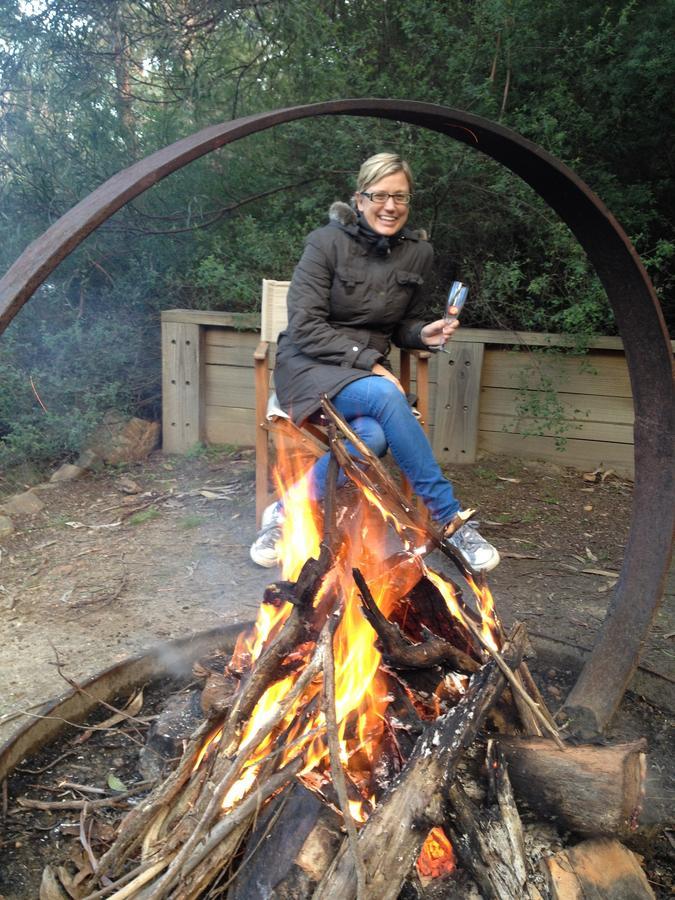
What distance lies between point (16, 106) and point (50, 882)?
17.7 feet

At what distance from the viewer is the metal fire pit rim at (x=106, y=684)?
7.18 ft

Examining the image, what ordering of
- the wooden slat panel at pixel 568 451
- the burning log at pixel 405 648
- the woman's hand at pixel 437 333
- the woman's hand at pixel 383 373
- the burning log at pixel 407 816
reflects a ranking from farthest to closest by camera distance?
the wooden slat panel at pixel 568 451, the woman's hand at pixel 383 373, the woman's hand at pixel 437 333, the burning log at pixel 405 648, the burning log at pixel 407 816

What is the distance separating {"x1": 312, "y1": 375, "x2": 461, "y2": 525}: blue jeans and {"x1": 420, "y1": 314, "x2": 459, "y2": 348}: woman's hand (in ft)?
0.92

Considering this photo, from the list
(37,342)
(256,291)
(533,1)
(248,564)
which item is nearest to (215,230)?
(256,291)

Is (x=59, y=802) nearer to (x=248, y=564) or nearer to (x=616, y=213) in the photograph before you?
(x=248, y=564)

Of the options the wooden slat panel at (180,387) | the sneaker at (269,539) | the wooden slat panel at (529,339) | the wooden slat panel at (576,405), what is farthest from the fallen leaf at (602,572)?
the wooden slat panel at (180,387)

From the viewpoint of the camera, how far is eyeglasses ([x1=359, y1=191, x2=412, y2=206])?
135 inches

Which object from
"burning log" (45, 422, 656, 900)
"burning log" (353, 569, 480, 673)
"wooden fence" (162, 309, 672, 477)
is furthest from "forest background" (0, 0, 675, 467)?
"burning log" (353, 569, 480, 673)

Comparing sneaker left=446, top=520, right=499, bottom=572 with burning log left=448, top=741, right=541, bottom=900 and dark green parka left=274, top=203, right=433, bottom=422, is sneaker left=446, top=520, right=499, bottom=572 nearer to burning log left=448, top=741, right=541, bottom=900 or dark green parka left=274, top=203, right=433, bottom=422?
dark green parka left=274, top=203, right=433, bottom=422

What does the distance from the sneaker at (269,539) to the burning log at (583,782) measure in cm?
200

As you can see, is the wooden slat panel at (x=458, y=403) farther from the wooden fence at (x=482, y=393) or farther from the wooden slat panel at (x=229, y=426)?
the wooden slat panel at (x=229, y=426)

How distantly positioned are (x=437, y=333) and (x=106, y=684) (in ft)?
6.61

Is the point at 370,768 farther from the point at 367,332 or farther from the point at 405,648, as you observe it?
the point at 367,332

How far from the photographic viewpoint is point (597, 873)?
1712 mm
